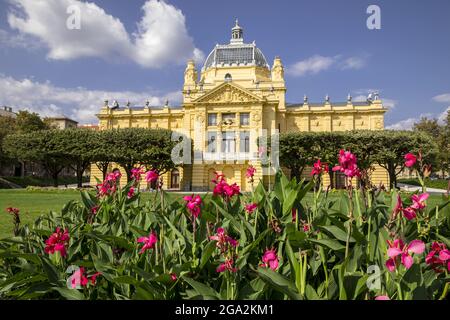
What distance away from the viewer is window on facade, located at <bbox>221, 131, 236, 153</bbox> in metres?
46.2

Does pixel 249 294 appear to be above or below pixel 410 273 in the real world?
below

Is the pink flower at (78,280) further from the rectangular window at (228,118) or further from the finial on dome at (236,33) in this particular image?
the finial on dome at (236,33)

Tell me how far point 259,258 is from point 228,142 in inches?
1723

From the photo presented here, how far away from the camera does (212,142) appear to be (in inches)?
1847

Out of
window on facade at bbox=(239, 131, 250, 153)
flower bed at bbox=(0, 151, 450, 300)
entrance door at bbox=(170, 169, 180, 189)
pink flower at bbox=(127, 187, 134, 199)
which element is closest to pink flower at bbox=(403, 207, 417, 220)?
flower bed at bbox=(0, 151, 450, 300)

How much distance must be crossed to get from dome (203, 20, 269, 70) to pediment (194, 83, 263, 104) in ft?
31.6

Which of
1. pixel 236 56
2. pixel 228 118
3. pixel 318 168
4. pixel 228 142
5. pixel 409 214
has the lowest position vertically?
pixel 409 214

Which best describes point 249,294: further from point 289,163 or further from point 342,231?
point 289,163

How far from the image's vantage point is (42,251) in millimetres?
3020

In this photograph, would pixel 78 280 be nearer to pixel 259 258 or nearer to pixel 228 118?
pixel 259 258

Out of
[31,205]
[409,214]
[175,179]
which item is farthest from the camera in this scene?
[175,179]

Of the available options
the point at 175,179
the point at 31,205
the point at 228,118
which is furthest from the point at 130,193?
the point at 175,179
